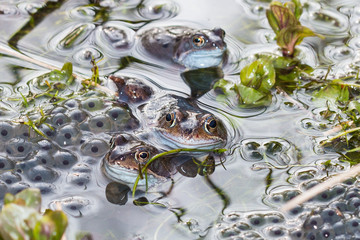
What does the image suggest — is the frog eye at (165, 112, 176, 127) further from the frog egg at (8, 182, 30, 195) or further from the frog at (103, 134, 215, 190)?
the frog egg at (8, 182, 30, 195)

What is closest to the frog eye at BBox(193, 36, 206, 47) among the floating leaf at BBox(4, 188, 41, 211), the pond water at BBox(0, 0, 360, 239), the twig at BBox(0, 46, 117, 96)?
the pond water at BBox(0, 0, 360, 239)

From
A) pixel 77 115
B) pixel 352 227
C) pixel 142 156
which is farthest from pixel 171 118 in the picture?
pixel 352 227

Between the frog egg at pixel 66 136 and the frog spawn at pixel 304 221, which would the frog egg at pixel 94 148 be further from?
the frog spawn at pixel 304 221

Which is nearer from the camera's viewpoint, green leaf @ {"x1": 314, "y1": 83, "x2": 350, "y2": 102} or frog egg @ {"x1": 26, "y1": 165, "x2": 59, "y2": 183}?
frog egg @ {"x1": 26, "y1": 165, "x2": 59, "y2": 183}

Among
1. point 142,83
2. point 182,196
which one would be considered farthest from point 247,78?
point 182,196

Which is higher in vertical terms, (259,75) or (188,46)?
(259,75)

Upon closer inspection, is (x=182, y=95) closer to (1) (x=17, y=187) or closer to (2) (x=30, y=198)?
(1) (x=17, y=187)

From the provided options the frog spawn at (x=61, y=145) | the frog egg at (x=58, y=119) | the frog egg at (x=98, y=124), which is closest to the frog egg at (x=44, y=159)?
the frog spawn at (x=61, y=145)

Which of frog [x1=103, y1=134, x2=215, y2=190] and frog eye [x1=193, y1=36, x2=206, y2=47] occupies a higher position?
frog eye [x1=193, y1=36, x2=206, y2=47]
